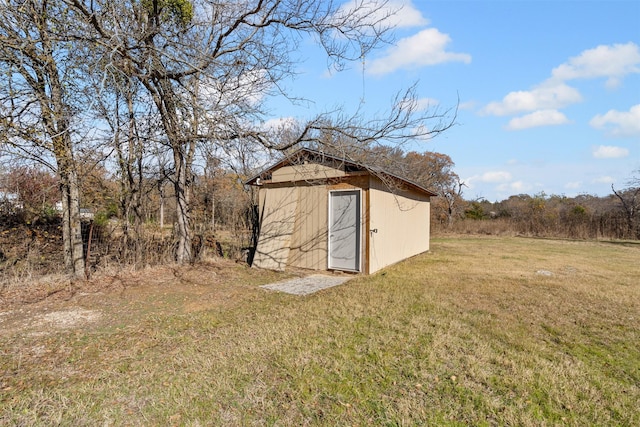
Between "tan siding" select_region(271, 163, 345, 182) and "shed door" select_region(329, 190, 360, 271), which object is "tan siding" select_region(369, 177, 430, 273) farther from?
"tan siding" select_region(271, 163, 345, 182)

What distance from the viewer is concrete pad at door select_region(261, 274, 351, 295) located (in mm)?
5410

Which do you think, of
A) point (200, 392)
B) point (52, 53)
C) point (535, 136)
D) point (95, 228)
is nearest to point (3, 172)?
point (95, 228)

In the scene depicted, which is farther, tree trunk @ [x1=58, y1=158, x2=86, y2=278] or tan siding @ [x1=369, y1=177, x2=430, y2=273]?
tan siding @ [x1=369, y1=177, x2=430, y2=273]

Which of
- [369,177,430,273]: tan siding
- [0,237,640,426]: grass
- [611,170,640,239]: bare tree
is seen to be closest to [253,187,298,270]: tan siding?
[369,177,430,273]: tan siding

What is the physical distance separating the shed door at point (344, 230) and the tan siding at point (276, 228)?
1.06 metres

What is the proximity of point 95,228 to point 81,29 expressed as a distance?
3523 mm

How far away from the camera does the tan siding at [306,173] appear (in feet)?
23.3

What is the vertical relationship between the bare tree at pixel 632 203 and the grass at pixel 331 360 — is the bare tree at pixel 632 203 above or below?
above

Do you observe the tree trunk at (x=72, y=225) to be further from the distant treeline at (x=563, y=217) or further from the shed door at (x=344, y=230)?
the distant treeline at (x=563, y=217)

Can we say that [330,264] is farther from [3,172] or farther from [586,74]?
[586,74]

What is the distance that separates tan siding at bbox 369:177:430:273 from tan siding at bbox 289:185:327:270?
1118 millimetres

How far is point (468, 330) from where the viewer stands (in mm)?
3492

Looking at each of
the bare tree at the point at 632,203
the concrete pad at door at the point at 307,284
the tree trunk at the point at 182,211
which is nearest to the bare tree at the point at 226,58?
the tree trunk at the point at 182,211

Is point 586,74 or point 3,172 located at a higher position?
point 586,74
